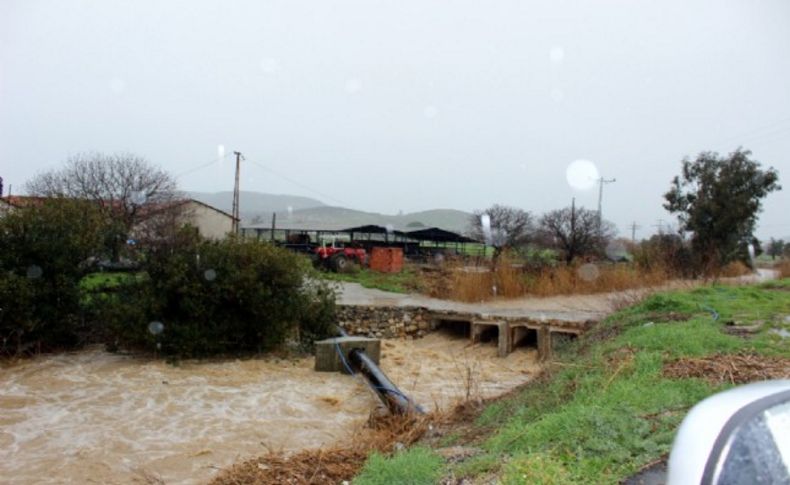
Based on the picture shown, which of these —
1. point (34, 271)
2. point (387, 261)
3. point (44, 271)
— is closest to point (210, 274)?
point (44, 271)

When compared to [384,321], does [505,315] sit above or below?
above

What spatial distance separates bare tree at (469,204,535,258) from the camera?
39062mm

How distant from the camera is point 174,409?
826cm

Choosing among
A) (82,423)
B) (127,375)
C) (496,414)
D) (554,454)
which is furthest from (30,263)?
(554,454)

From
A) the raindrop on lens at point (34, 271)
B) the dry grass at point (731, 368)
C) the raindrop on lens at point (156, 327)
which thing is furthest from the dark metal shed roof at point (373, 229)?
the dry grass at point (731, 368)

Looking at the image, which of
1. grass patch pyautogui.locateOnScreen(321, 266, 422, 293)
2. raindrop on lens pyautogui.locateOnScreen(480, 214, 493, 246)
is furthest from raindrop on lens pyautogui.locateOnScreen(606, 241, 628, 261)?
grass patch pyautogui.locateOnScreen(321, 266, 422, 293)

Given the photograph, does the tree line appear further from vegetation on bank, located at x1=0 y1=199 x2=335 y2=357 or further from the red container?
vegetation on bank, located at x1=0 y1=199 x2=335 y2=357

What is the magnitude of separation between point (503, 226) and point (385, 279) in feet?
67.2

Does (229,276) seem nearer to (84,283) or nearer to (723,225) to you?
(84,283)

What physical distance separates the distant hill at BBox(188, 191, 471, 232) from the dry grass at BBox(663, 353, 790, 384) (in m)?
37.6

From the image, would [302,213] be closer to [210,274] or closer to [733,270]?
[733,270]

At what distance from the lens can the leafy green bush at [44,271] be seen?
1045 centimetres

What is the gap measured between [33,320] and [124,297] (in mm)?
1603

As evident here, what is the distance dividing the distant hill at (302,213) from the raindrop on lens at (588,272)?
2417cm
